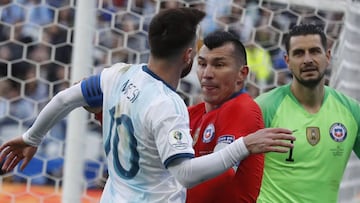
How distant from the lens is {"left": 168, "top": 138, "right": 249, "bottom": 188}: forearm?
9.09 ft

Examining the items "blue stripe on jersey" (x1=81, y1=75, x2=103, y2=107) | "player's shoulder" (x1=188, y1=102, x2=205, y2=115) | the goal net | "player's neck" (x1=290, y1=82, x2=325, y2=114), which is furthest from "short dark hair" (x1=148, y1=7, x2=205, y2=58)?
the goal net

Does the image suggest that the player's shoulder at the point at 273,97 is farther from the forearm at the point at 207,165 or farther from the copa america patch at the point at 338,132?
the forearm at the point at 207,165

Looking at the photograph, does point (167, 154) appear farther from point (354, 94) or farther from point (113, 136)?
point (354, 94)

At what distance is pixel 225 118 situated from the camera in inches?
134

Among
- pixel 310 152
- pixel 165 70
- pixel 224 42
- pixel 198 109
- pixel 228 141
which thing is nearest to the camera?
→ pixel 165 70

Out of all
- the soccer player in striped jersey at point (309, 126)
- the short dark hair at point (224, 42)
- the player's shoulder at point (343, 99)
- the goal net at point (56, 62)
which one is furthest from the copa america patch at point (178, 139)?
the goal net at point (56, 62)

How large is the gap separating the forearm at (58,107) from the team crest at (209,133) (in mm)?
520

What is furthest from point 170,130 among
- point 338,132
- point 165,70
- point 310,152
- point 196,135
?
point 338,132

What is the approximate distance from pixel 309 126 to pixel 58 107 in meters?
1.31

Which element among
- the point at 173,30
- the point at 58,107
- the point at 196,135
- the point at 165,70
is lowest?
the point at 196,135

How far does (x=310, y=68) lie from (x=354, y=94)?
2.50ft

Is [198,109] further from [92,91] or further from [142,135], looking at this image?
[142,135]

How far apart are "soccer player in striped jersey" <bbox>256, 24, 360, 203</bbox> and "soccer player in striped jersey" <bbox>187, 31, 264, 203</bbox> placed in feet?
1.68

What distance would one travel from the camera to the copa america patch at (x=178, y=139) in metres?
2.77
